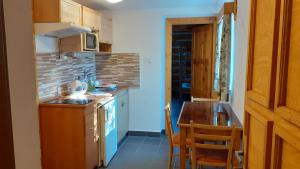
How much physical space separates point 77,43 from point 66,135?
3.68ft

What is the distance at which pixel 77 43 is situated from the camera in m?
3.02

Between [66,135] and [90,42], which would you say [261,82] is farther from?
[90,42]

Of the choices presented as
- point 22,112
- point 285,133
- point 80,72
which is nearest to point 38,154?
point 22,112

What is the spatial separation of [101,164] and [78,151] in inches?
20.9

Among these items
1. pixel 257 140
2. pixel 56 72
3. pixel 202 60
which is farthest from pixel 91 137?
pixel 202 60

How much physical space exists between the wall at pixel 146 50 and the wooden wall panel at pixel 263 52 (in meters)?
2.88

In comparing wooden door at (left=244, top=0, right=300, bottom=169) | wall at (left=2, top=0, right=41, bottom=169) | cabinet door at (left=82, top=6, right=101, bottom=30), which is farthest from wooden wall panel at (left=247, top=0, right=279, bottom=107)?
cabinet door at (left=82, top=6, right=101, bottom=30)

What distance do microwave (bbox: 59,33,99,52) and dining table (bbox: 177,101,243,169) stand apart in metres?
1.45

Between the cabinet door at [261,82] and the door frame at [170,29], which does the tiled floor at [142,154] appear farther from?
the cabinet door at [261,82]

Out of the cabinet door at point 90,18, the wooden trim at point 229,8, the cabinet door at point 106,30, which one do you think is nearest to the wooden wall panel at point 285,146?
the wooden trim at point 229,8

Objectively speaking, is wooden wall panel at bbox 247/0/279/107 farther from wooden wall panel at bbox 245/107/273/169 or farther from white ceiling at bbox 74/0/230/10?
white ceiling at bbox 74/0/230/10

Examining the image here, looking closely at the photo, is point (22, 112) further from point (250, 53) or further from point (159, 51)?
point (159, 51)

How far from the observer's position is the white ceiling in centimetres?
356

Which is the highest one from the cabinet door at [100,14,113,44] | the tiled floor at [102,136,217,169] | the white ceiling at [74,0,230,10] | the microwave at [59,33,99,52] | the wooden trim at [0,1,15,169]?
the white ceiling at [74,0,230,10]
